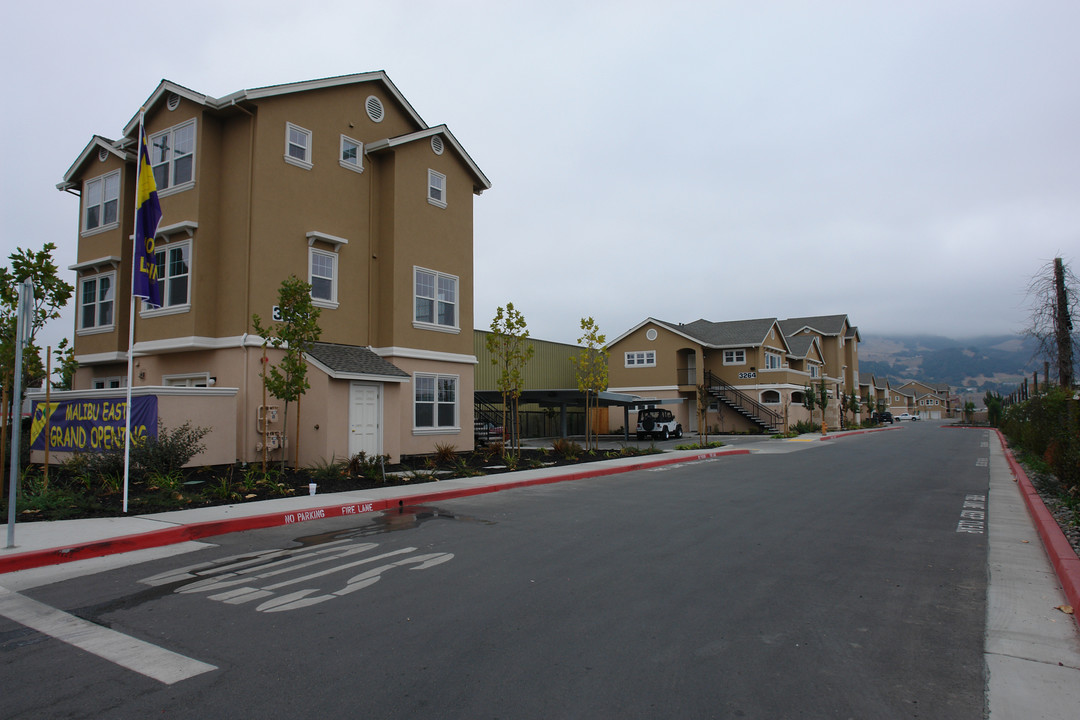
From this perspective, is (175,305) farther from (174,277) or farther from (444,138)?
(444,138)

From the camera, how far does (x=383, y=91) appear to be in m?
20.8

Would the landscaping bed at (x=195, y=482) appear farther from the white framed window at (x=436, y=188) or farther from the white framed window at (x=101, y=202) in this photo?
the white framed window at (x=101, y=202)

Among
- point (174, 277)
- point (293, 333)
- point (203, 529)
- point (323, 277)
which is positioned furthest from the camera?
point (323, 277)

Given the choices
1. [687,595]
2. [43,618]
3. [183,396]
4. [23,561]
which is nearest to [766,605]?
[687,595]

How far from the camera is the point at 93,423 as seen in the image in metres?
15.7

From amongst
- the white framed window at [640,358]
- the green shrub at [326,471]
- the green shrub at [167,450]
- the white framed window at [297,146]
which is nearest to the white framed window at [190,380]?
the green shrub at [167,450]

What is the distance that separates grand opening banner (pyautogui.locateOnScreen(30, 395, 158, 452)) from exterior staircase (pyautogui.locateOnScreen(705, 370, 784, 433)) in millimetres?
39488

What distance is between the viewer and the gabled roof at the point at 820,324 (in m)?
69.2

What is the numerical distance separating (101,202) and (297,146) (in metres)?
7.72

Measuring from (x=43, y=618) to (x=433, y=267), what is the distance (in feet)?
52.1

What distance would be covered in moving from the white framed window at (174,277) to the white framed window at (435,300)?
6.06m

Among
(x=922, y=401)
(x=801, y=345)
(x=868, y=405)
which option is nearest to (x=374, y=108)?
(x=801, y=345)

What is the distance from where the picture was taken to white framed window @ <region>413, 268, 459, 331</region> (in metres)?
20.3

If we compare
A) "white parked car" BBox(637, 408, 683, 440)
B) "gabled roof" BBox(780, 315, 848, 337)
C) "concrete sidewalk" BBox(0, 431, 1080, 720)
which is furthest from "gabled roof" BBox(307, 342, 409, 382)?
"gabled roof" BBox(780, 315, 848, 337)
